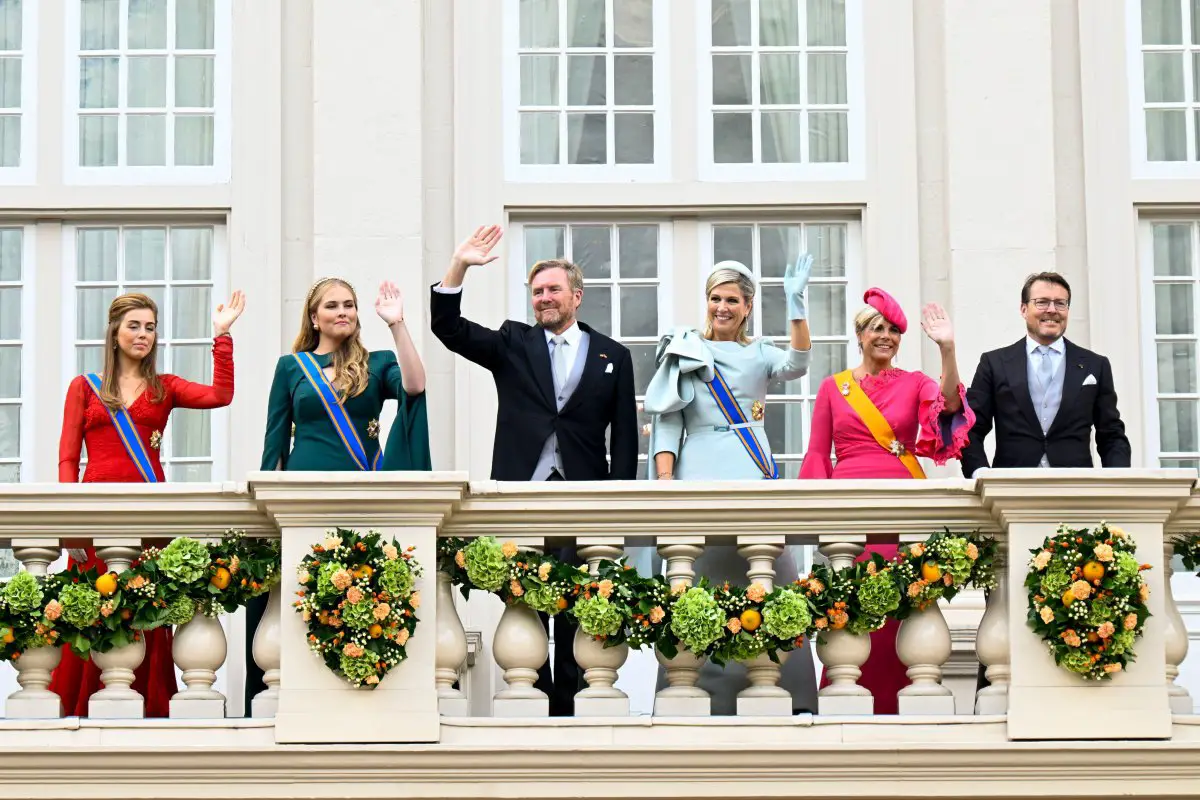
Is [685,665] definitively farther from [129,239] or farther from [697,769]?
[129,239]

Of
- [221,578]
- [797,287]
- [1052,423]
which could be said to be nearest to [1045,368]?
[1052,423]

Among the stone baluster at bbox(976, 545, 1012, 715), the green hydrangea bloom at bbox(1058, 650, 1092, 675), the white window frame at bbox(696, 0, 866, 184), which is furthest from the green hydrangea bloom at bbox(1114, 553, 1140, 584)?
the white window frame at bbox(696, 0, 866, 184)

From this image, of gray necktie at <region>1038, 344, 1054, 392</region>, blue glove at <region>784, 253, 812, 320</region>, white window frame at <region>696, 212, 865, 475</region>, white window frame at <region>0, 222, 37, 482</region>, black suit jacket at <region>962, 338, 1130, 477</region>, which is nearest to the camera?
blue glove at <region>784, 253, 812, 320</region>

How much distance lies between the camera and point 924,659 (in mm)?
9680

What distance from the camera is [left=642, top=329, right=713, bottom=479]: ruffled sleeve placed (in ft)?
35.1

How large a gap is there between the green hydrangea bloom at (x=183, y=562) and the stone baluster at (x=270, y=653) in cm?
28

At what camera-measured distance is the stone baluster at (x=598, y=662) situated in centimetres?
960

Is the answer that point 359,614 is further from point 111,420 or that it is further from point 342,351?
point 111,420

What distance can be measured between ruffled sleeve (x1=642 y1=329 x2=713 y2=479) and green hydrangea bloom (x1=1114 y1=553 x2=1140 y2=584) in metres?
2.06

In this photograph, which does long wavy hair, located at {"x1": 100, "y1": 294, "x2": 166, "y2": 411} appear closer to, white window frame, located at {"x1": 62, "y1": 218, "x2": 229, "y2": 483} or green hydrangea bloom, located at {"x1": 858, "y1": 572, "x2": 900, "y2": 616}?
white window frame, located at {"x1": 62, "y1": 218, "x2": 229, "y2": 483}

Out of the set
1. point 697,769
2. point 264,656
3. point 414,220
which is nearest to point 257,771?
point 264,656

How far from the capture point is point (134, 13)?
1380 centimetres

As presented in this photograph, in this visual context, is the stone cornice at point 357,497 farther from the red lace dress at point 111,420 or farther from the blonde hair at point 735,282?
the blonde hair at point 735,282

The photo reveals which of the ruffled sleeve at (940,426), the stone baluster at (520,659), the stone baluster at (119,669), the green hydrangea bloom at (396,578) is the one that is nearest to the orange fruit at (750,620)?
the stone baluster at (520,659)
